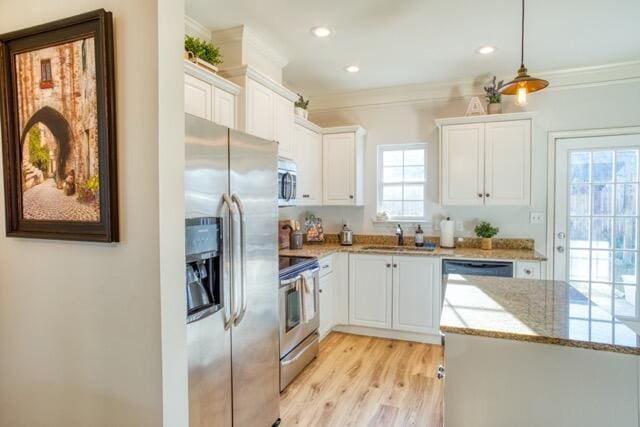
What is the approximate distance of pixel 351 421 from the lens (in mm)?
2301

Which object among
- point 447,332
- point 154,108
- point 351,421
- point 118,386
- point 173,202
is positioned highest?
point 154,108

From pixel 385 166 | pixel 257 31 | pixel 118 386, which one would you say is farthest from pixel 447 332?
pixel 385 166

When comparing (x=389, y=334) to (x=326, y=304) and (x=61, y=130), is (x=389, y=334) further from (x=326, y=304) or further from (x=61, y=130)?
(x=61, y=130)

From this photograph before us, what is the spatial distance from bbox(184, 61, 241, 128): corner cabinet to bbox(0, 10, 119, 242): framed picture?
0.75 m

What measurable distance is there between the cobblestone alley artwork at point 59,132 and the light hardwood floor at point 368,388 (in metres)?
1.84

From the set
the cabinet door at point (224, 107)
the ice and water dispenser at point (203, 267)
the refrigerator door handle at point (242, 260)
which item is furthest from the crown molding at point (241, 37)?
the ice and water dispenser at point (203, 267)

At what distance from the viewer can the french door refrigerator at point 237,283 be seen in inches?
62.6

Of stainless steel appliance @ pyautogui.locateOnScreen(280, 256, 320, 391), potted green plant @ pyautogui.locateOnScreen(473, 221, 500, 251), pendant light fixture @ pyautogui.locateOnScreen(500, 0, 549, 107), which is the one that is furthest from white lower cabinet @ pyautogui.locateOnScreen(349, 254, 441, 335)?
pendant light fixture @ pyautogui.locateOnScreen(500, 0, 549, 107)

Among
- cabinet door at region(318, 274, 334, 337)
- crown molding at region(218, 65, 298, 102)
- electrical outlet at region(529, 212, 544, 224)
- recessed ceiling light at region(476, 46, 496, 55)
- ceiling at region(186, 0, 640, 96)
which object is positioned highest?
ceiling at region(186, 0, 640, 96)

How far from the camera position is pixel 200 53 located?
93.1 inches

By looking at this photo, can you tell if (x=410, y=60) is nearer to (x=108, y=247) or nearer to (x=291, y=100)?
(x=291, y=100)

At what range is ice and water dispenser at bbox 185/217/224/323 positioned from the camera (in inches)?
61.9

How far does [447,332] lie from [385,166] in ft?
10.3

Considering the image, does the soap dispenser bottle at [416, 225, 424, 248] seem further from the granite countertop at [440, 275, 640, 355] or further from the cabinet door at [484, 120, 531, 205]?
the granite countertop at [440, 275, 640, 355]
